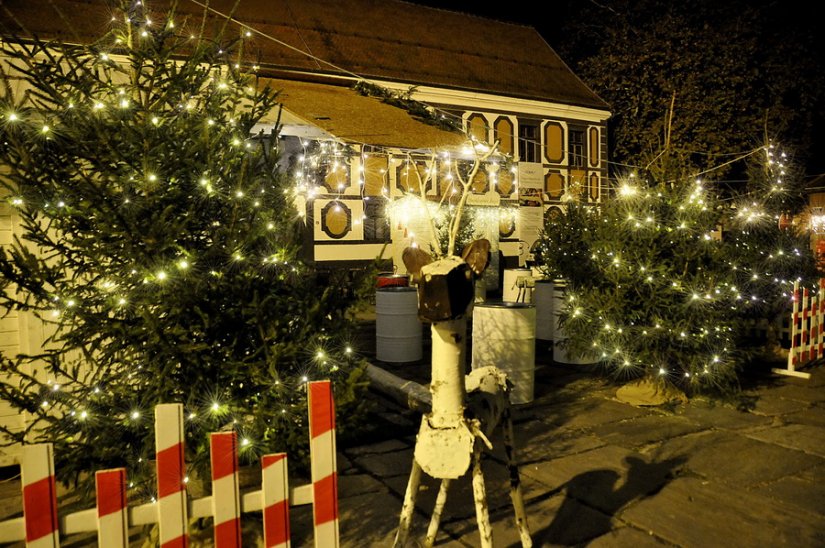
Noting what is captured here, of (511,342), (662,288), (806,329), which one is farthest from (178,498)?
(806,329)

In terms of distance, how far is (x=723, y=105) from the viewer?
901 inches

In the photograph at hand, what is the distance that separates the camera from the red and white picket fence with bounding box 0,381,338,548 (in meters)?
1.93

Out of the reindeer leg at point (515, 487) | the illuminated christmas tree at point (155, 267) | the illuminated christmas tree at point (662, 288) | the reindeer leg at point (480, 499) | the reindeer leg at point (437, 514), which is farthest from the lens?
the illuminated christmas tree at point (662, 288)

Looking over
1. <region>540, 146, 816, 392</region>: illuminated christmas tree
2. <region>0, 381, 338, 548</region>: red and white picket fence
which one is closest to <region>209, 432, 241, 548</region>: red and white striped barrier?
<region>0, 381, 338, 548</region>: red and white picket fence

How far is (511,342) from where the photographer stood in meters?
6.07

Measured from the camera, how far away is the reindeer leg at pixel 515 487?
10.3ft

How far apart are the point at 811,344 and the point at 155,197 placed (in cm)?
834

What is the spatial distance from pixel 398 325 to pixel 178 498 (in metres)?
6.09

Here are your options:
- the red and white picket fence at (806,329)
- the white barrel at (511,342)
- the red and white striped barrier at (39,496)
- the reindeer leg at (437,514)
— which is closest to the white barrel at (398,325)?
the white barrel at (511,342)

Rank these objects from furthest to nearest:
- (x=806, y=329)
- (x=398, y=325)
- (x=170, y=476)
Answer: (x=398, y=325), (x=806, y=329), (x=170, y=476)

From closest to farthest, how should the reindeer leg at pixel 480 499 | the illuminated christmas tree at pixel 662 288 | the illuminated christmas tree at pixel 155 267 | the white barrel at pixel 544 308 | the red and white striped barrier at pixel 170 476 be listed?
the red and white striped barrier at pixel 170 476, the reindeer leg at pixel 480 499, the illuminated christmas tree at pixel 155 267, the illuminated christmas tree at pixel 662 288, the white barrel at pixel 544 308

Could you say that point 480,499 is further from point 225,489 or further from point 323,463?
point 225,489

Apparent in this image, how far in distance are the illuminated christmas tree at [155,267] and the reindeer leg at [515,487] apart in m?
0.83

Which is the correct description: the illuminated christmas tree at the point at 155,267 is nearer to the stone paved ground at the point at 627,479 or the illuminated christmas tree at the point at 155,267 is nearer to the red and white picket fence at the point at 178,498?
the red and white picket fence at the point at 178,498
